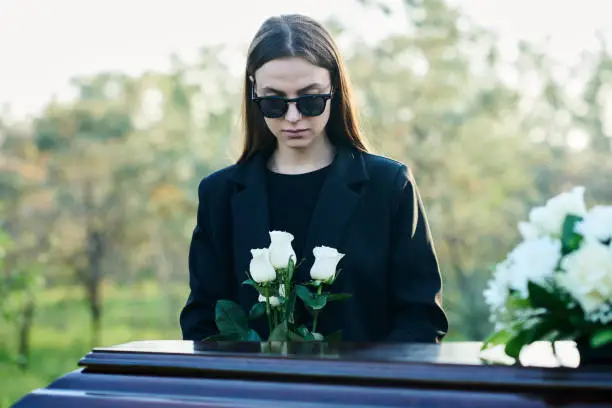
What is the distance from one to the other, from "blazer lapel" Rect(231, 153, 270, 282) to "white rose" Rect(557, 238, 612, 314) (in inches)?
56.4

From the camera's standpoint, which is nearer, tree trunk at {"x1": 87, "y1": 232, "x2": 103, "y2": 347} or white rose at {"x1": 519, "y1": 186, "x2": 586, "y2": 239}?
white rose at {"x1": 519, "y1": 186, "x2": 586, "y2": 239}

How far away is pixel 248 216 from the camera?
3350 millimetres

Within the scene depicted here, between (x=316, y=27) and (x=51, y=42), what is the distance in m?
16.4

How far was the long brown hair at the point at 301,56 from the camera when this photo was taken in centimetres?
321

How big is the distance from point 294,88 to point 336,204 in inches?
17.1

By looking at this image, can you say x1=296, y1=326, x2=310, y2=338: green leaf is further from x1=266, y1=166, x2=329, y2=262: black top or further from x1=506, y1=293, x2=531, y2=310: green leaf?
x1=506, y1=293, x2=531, y2=310: green leaf

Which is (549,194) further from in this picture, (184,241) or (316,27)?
(316,27)

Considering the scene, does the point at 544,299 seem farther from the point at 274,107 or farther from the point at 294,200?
the point at 294,200

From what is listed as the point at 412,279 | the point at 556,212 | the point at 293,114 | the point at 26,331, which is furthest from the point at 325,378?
the point at 26,331

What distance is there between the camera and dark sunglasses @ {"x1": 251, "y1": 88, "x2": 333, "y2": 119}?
10.0 ft

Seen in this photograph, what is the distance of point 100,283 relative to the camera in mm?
17406

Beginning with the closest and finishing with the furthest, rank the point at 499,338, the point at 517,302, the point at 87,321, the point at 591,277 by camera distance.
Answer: the point at 591,277 < the point at 517,302 < the point at 499,338 < the point at 87,321

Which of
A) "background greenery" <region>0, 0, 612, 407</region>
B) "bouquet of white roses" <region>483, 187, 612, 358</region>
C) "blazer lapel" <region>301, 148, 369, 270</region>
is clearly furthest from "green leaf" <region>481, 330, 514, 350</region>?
"background greenery" <region>0, 0, 612, 407</region>

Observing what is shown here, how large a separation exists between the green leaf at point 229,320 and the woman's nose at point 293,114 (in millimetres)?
641
